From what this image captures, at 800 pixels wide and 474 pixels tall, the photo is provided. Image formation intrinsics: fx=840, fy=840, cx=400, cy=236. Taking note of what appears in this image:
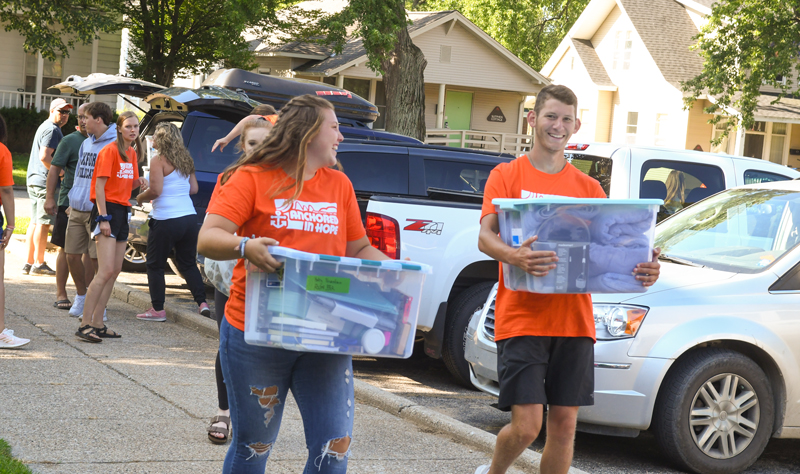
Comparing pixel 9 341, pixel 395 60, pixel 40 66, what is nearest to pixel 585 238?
pixel 9 341

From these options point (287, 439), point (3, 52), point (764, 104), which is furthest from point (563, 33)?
point (287, 439)

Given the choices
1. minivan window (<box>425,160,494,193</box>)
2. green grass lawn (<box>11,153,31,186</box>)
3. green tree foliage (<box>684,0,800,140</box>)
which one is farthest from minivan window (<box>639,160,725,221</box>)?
green tree foliage (<box>684,0,800,140</box>)

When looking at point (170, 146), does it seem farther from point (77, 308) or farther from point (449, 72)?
point (449, 72)

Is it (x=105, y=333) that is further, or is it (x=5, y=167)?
(x=105, y=333)

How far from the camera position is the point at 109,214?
7.32 m

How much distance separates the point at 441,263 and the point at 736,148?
28.3 metres

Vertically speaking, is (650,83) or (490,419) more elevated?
(650,83)

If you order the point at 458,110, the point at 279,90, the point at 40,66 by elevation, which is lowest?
the point at 279,90

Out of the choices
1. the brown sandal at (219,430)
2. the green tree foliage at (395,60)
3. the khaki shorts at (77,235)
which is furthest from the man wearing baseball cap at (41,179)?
the green tree foliage at (395,60)

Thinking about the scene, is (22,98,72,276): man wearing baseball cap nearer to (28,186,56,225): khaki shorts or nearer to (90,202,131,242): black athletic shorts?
(28,186,56,225): khaki shorts

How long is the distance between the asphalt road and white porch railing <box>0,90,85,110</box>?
21.9m

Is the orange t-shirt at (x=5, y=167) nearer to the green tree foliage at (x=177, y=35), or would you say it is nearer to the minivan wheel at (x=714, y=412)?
the minivan wheel at (x=714, y=412)

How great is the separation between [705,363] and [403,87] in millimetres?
13188

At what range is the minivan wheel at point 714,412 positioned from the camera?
4.96m
